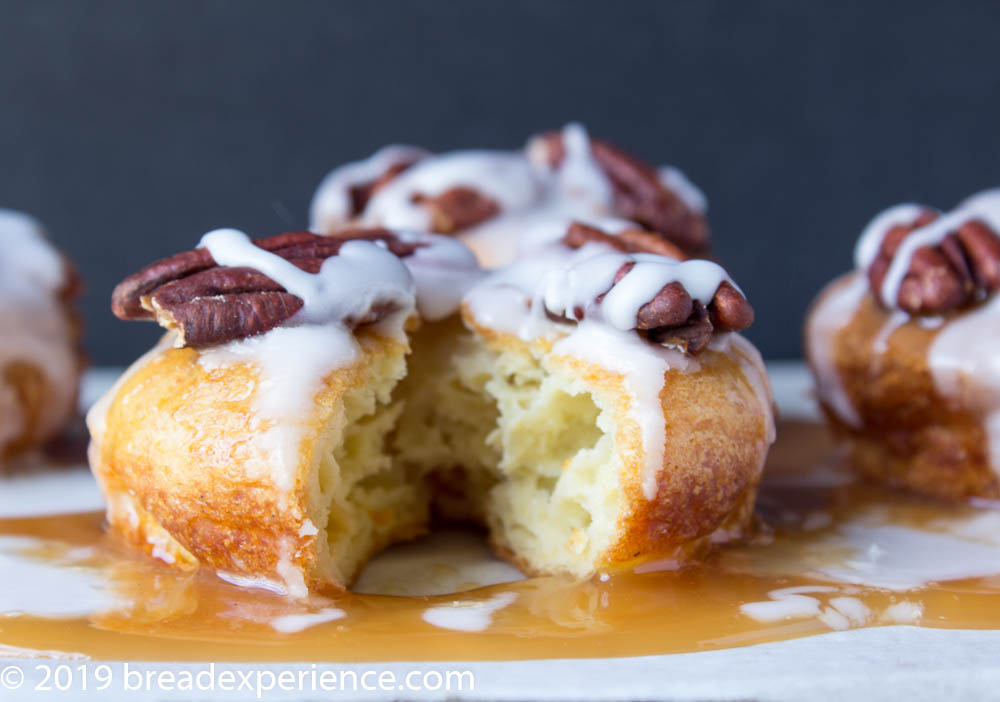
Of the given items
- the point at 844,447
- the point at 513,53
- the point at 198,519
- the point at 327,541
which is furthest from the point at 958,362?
the point at 513,53

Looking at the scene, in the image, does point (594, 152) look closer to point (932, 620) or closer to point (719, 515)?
point (719, 515)

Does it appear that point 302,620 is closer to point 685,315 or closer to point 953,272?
point 685,315

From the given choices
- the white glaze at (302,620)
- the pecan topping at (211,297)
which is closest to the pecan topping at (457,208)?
the pecan topping at (211,297)

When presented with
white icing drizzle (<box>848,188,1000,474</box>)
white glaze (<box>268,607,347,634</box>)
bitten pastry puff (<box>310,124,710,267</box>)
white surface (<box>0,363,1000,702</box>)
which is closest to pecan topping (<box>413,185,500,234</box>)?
bitten pastry puff (<box>310,124,710,267</box>)

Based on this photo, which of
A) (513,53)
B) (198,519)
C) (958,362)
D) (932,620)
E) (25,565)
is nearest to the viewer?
(932,620)

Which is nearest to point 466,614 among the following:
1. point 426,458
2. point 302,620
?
point 302,620

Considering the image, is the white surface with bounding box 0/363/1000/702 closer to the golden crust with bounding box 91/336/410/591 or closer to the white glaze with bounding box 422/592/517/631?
the white glaze with bounding box 422/592/517/631
